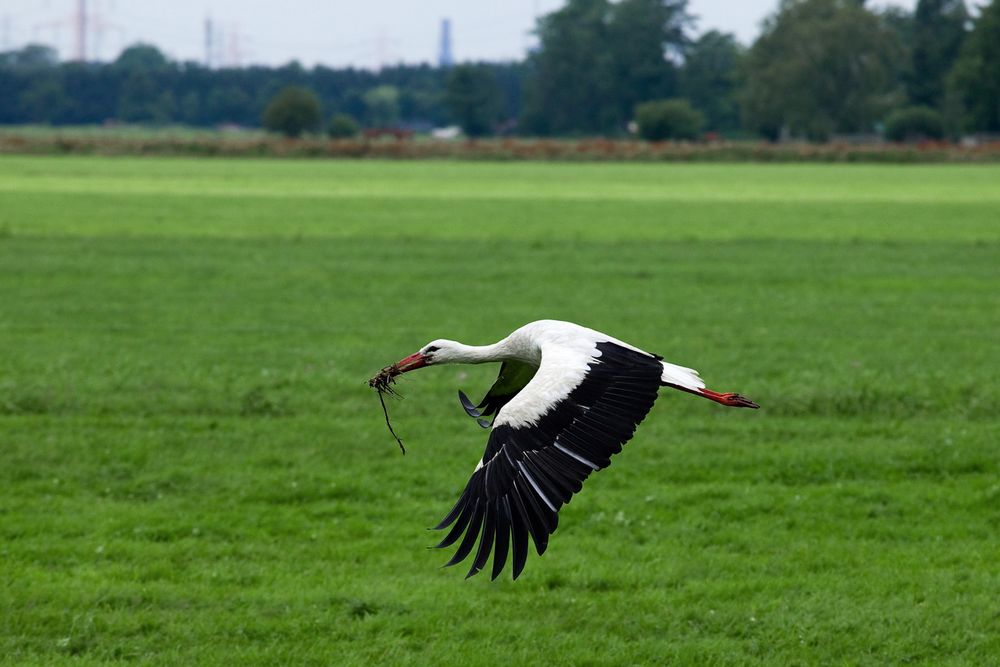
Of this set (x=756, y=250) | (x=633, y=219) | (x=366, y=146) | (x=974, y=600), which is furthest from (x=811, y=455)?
(x=366, y=146)

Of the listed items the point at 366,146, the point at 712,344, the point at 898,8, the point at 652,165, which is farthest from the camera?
the point at 898,8

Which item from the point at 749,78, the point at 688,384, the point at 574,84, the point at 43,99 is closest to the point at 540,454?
the point at 688,384

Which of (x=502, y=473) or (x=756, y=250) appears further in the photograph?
(x=756, y=250)

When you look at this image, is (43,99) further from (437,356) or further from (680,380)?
(680,380)

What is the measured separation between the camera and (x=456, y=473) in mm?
11664

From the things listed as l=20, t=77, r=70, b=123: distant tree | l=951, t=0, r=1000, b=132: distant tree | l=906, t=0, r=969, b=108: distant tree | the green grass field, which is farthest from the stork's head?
l=20, t=77, r=70, b=123: distant tree

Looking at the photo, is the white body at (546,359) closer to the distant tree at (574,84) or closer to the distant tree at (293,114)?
the distant tree at (293,114)

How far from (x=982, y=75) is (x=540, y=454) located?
137326 mm

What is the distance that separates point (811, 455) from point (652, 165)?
84.1 meters

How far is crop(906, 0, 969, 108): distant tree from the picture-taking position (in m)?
149

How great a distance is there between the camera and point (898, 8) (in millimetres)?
173500

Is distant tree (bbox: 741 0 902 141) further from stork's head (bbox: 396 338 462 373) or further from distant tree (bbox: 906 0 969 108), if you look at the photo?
stork's head (bbox: 396 338 462 373)

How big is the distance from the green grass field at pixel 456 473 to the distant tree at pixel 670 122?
108422mm

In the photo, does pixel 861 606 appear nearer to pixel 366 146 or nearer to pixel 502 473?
pixel 502 473
